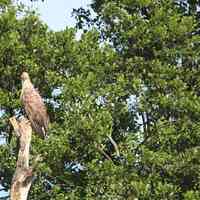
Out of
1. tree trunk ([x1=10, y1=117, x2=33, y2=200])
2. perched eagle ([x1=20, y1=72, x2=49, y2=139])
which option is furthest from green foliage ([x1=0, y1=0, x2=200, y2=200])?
tree trunk ([x1=10, y1=117, x2=33, y2=200])

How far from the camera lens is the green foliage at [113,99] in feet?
57.3

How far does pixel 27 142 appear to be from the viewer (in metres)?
11.9

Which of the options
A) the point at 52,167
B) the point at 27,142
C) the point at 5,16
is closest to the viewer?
the point at 27,142

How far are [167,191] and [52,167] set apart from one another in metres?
2.78

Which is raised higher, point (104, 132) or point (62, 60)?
point (62, 60)

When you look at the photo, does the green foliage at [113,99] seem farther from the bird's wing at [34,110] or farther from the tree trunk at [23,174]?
the tree trunk at [23,174]

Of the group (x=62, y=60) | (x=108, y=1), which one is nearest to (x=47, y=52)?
(x=62, y=60)

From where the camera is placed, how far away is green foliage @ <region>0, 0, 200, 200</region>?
17453 millimetres

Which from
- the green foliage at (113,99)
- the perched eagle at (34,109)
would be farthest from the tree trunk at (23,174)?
the green foliage at (113,99)

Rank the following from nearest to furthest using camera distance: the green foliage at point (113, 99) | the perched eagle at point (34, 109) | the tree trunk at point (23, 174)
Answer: the tree trunk at point (23, 174), the perched eagle at point (34, 109), the green foliage at point (113, 99)

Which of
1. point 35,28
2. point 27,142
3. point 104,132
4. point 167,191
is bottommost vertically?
point 27,142

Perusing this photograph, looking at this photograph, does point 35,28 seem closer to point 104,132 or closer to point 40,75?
point 40,75

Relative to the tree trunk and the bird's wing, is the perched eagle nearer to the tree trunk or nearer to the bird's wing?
the bird's wing

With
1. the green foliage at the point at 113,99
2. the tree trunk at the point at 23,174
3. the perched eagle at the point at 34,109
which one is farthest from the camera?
the green foliage at the point at 113,99
